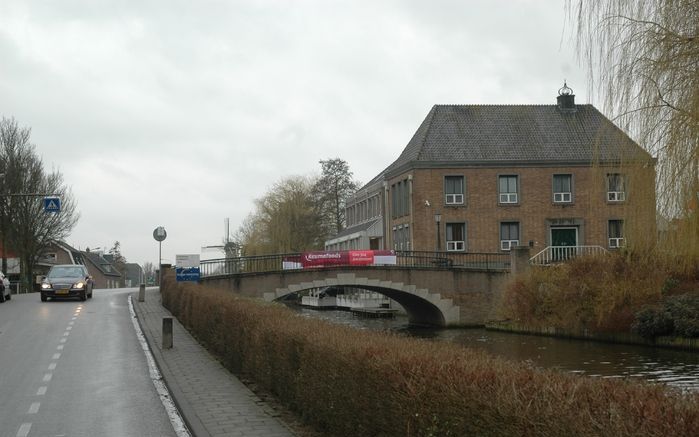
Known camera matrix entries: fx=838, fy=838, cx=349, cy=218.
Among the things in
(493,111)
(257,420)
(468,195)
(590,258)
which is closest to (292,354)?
(257,420)

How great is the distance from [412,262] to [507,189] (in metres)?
9.72

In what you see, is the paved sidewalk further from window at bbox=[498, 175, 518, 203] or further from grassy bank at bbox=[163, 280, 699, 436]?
window at bbox=[498, 175, 518, 203]

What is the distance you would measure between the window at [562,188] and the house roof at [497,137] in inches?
38.2

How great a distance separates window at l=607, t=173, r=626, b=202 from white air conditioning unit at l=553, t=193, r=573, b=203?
1496 inches

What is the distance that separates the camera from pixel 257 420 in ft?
34.4

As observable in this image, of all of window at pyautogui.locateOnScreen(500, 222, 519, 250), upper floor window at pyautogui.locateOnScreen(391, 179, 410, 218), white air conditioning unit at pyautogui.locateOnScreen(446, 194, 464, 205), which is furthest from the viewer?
upper floor window at pyautogui.locateOnScreen(391, 179, 410, 218)

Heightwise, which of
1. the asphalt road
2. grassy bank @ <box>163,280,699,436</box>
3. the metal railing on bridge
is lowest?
the asphalt road

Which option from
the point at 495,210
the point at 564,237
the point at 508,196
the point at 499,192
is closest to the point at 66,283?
the point at 495,210

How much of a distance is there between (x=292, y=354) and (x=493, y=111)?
48372 millimetres

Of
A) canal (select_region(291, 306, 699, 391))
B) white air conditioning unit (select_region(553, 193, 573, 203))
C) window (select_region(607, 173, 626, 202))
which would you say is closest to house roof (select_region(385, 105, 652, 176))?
white air conditioning unit (select_region(553, 193, 573, 203))

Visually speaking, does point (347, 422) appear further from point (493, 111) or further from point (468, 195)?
point (493, 111)

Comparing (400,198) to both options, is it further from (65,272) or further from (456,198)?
(65,272)

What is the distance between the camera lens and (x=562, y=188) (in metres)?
53.7

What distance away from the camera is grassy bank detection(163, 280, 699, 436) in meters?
4.65
